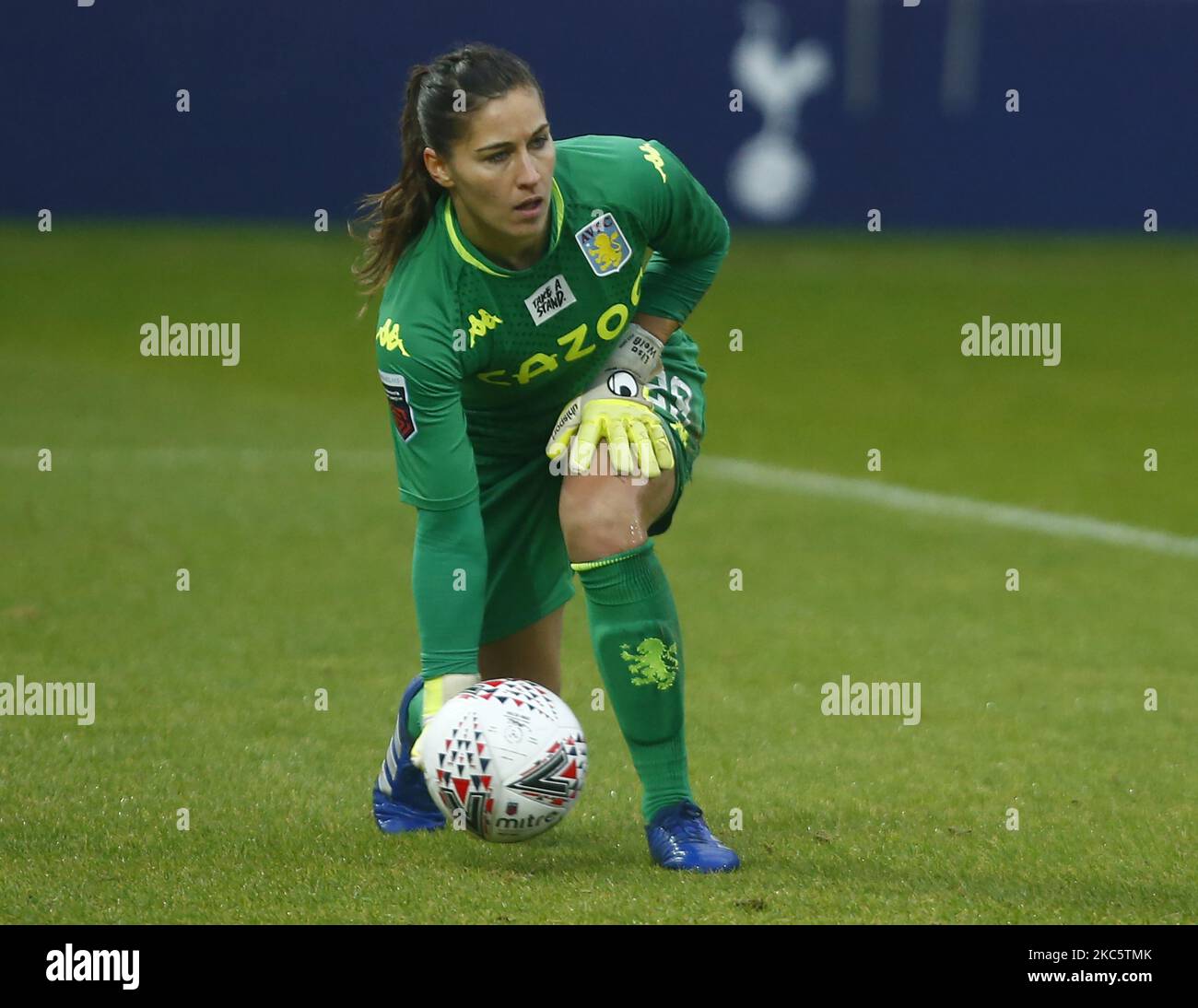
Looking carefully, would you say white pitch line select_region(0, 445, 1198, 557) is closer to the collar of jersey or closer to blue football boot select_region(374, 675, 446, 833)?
blue football boot select_region(374, 675, 446, 833)

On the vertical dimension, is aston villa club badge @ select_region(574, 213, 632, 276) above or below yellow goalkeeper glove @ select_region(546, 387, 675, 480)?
above

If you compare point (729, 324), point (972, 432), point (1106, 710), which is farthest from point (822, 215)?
point (1106, 710)

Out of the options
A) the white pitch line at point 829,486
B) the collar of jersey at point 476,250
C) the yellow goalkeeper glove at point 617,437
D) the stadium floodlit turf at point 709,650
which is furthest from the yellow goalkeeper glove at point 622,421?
the white pitch line at point 829,486

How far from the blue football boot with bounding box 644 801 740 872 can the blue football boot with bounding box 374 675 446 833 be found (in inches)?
23.5

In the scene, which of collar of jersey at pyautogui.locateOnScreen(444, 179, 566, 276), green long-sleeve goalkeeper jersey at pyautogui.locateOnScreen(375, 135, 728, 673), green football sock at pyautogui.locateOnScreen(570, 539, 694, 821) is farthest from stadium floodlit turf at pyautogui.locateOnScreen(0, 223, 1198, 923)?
collar of jersey at pyautogui.locateOnScreen(444, 179, 566, 276)

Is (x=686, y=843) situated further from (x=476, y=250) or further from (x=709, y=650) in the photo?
(x=709, y=650)

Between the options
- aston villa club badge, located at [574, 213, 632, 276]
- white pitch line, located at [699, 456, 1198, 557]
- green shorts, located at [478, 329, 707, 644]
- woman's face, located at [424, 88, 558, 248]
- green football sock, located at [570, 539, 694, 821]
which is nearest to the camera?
woman's face, located at [424, 88, 558, 248]

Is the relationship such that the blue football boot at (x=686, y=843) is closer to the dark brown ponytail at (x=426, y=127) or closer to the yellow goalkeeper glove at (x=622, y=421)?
the yellow goalkeeper glove at (x=622, y=421)

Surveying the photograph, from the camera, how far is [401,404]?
14.4 ft

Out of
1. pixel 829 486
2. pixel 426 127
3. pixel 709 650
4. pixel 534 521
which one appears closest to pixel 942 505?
pixel 829 486

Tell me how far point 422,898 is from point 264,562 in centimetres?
478

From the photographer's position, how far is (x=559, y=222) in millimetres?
4586

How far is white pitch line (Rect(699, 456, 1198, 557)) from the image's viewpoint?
9648 millimetres

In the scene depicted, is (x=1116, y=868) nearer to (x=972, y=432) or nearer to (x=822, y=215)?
(x=972, y=432)
